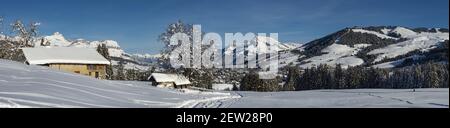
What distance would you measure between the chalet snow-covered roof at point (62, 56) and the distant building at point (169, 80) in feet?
26.3

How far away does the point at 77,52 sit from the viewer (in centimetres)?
4609

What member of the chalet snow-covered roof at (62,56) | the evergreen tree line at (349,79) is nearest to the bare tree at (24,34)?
the chalet snow-covered roof at (62,56)

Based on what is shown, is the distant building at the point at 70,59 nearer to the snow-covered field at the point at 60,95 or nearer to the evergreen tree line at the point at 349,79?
the snow-covered field at the point at 60,95

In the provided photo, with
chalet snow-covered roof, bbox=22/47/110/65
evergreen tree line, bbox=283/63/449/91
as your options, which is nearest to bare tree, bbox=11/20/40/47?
chalet snow-covered roof, bbox=22/47/110/65

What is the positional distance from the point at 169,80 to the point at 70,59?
38.3ft

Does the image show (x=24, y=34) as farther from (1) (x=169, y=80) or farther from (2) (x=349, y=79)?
(2) (x=349, y=79)

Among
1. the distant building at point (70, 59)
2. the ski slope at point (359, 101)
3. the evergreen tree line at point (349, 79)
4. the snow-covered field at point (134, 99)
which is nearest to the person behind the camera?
the ski slope at point (359, 101)

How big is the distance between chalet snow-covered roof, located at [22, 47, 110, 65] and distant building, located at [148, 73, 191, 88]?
8.01m

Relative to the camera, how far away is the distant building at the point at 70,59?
42844 millimetres
